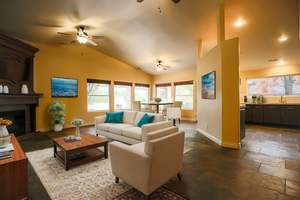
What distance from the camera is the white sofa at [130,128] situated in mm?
2986

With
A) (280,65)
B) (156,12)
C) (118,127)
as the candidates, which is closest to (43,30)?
(156,12)

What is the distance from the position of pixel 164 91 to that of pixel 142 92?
4.24 feet

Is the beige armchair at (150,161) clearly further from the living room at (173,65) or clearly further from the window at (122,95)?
the window at (122,95)

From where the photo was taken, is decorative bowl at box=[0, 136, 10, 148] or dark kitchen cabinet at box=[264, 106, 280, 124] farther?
dark kitchen cabinet at box=[264, 106, 280, 124]

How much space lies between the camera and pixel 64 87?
5.53 metres

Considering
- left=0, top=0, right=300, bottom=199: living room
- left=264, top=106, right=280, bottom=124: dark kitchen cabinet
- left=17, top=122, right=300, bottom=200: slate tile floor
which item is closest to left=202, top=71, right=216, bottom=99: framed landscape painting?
left=0, top=0, right=300, bottom=199: living room

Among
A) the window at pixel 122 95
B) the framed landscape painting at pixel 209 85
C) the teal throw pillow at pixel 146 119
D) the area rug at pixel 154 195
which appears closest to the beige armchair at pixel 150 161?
the area rug at pixel 154 195

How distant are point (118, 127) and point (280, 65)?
6.57 metres

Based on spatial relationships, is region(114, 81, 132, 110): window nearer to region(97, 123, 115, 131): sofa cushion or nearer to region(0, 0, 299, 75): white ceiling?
region(0, 0, 299, 75): white ceiling

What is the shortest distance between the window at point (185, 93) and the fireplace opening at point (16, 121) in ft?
21.3

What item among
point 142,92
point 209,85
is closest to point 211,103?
point 209,85

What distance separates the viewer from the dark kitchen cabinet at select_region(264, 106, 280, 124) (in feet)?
18.1

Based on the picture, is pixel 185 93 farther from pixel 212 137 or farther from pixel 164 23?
pixel 164 23

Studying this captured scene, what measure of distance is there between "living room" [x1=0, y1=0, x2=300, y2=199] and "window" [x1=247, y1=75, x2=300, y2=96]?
0.70 ft
